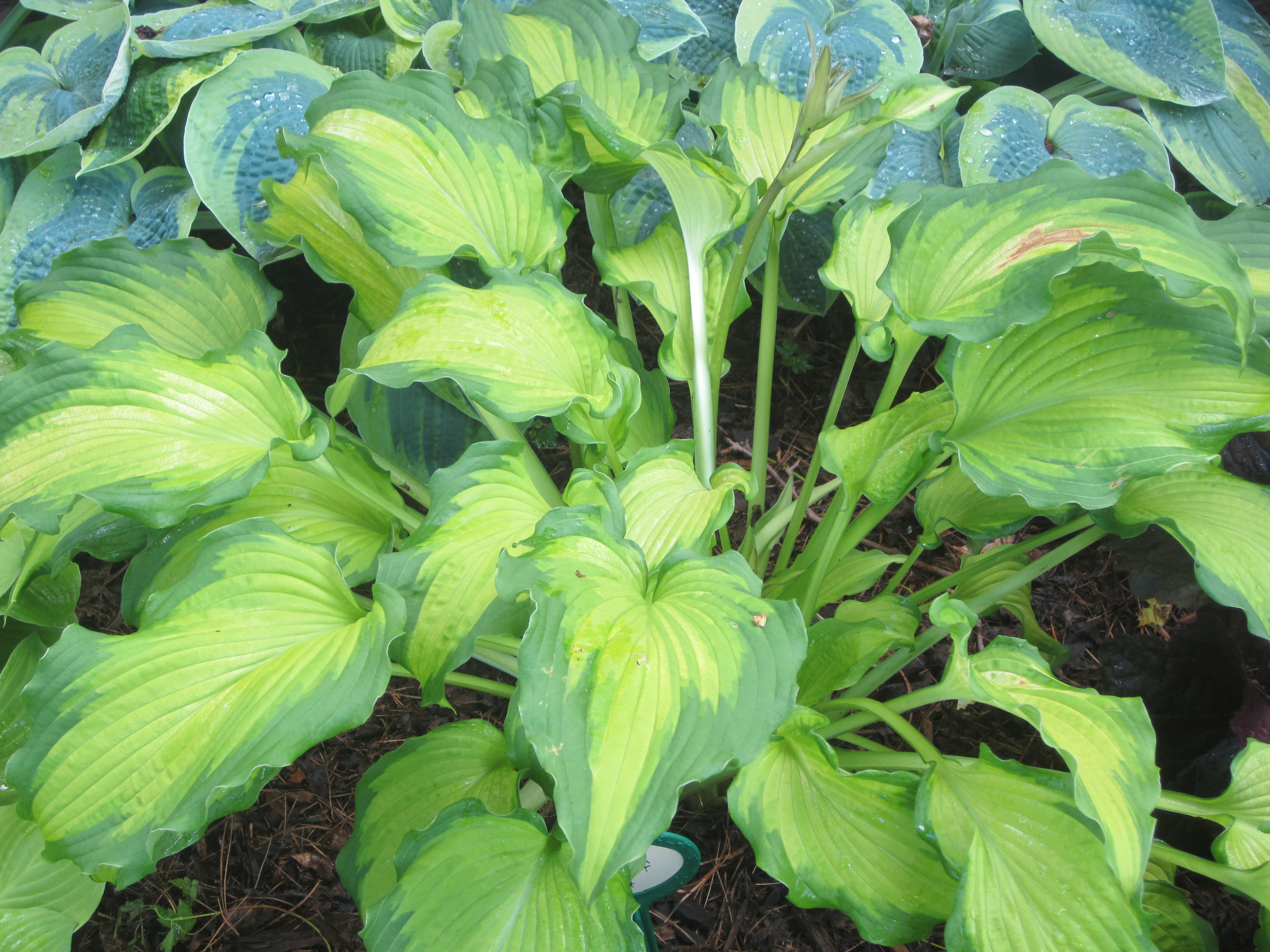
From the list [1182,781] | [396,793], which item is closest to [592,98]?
[396,793]

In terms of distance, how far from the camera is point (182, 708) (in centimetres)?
86

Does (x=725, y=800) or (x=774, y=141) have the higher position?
(x=774, y=141)

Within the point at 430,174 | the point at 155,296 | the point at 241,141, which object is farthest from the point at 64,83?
the point at 430,174

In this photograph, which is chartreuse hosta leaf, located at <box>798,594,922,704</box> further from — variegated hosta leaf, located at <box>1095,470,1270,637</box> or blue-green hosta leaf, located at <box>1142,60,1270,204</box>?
blue-green hosta leaf, located at <box>1142,60,1270,204</box>

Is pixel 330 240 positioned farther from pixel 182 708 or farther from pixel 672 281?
pixel 182 708

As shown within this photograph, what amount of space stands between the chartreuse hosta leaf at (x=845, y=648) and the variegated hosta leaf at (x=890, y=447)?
0.17m

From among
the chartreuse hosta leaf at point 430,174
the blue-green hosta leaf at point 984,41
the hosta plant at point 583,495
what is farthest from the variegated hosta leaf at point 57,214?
the blue-green hosta leaf at point 984,41

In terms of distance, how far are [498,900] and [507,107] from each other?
3.54 ft

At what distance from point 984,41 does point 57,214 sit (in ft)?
6.31

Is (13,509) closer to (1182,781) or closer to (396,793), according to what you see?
(396,793)

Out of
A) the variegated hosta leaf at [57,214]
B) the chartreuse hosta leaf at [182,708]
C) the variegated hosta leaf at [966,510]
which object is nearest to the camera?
the chartreuse hosta leaf at [182,708]

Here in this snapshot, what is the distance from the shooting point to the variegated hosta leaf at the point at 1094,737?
0.80 meters

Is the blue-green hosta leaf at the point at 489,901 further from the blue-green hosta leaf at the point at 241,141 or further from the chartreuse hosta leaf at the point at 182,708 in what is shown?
the blue-green hosta leaf at the point at 241,141

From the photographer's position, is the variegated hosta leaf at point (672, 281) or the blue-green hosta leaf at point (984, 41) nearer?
the variegated hosta leaf at point (672, 281)
